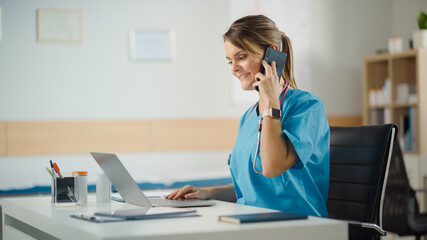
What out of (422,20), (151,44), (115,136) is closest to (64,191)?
(115,136)

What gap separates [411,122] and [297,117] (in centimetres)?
339

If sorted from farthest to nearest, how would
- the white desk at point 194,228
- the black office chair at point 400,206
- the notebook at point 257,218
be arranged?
1. the black office chair at point 400,206
2. the notebook at point 257,218
3. the white desk at point 194,228

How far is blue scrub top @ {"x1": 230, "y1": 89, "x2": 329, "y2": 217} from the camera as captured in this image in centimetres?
185

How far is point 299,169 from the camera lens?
193 cm

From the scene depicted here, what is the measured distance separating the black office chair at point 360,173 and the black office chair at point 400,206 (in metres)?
1.53

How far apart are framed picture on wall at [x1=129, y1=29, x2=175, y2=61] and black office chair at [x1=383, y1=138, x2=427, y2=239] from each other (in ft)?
7.06

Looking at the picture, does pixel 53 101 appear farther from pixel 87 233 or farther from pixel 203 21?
pixel 87 233

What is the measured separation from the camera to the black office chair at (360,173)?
1992mm

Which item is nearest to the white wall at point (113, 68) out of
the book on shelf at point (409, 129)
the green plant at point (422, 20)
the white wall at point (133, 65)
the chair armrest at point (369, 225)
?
the white wall at point (133, 65)

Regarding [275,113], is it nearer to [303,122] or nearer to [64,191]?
[303,122]

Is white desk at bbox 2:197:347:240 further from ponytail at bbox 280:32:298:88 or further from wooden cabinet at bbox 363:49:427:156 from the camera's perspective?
wooden cabinet at bbox 363:49:427:156

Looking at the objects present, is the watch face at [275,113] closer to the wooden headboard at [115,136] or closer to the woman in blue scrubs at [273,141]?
the woman in blue scrubs at [273,141]

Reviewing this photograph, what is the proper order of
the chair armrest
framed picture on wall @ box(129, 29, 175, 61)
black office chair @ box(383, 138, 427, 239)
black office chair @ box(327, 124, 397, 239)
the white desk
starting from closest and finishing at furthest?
the white desk, the chair armrest, black office chair @ box(327, 124, 397, 239), black office chair @ box(383, 138, 427, 239), framed picture on wall @ box(129, 29, 175, 61)

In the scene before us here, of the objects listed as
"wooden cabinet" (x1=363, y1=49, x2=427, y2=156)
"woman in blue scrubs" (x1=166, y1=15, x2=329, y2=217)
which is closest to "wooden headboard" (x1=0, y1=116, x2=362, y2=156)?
"wooden cabinet" (x1=363, y1=49, x2=427, y2=156)
